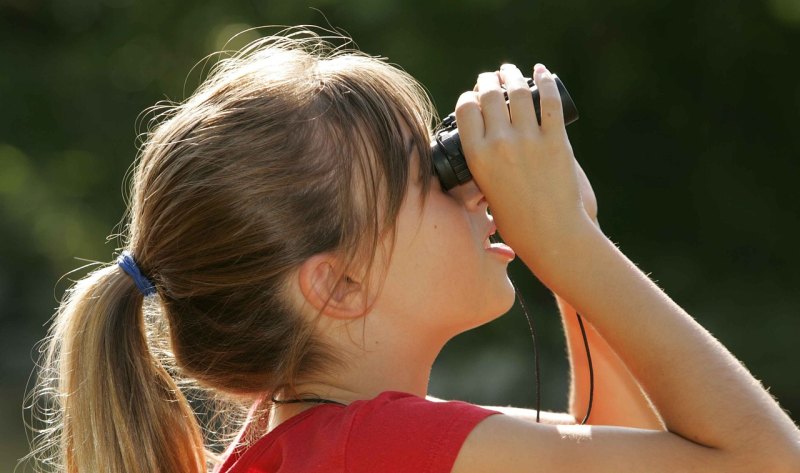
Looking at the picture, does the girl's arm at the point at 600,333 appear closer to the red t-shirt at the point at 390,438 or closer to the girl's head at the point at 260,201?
the red t-shirt at the point at 390,438

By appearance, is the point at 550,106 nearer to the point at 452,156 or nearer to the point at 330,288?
the point at 452,156

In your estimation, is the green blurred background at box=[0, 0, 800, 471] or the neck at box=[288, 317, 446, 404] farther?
the green blurred background at box=[0, 0, 800, 471]

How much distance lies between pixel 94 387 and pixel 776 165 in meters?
3.32

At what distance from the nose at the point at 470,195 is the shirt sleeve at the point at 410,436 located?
1.12ft

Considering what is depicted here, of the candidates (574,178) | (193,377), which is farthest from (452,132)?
(193,377)

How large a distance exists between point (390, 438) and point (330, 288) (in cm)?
26

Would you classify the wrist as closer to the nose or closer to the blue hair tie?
the nose

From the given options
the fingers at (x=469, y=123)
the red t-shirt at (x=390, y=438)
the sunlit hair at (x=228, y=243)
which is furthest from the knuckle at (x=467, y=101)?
the red t-shirt at (x=390, y=438)

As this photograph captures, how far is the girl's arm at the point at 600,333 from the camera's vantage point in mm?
1159

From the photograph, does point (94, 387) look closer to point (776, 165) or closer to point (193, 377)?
point (193, 377)

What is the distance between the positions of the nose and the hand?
0.09 meters

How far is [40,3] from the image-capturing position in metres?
5.12

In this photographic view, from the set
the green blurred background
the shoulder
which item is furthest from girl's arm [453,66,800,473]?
the green blurred background

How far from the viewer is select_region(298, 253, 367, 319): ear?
1.36 meters
